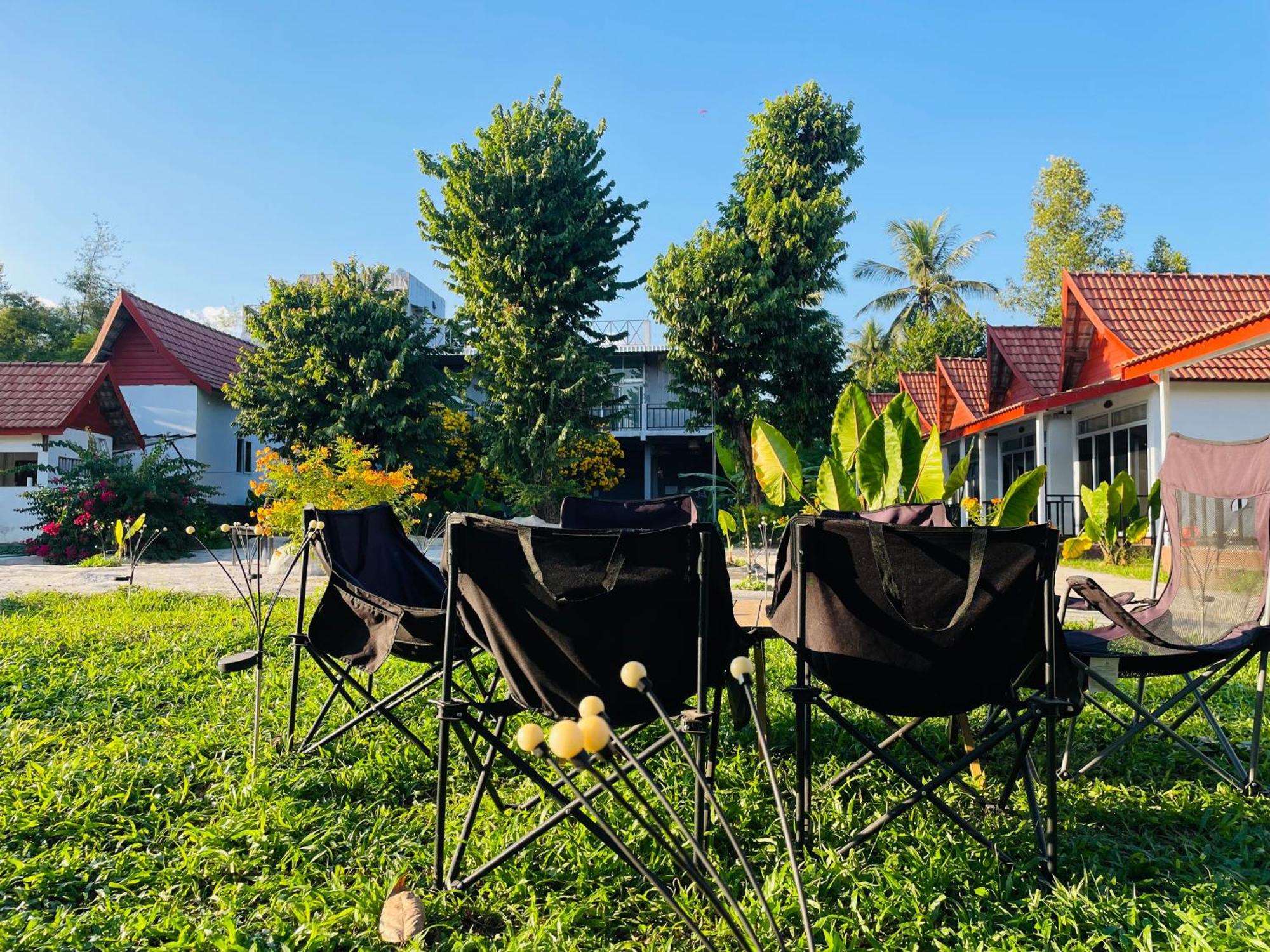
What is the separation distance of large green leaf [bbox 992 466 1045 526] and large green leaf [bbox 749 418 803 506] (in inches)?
56.6

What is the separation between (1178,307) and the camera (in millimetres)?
12000

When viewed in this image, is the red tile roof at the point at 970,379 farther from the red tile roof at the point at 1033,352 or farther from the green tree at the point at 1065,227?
the green tree at the point at 1065,227

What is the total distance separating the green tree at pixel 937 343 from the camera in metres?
21.9

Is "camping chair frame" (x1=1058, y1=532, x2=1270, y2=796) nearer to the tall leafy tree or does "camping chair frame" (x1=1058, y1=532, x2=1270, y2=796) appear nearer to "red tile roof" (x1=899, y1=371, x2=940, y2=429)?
the tall leafy tree

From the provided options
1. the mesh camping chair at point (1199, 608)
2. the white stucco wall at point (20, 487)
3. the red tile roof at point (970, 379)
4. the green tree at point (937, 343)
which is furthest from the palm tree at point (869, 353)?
the mesh camping chair at point (1199, 608)

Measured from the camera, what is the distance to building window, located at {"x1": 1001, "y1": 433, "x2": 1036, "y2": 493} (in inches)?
631

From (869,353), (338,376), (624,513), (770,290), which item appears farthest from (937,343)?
(624,513)

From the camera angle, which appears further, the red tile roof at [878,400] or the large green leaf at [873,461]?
the red tile roof at [878,400]

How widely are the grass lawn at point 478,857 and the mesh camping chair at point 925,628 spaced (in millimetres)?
177

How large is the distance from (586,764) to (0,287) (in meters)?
42.7

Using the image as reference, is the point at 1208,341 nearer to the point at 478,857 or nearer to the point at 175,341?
the point at 478,857

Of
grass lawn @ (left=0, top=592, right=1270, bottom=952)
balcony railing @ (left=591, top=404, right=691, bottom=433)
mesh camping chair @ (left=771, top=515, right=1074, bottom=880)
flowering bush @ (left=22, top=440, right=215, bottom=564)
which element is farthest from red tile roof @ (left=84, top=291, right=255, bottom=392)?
mesh camping chair @ (left=771, top=515, right=1074, bottom=880)

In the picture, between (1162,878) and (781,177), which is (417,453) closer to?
(781,177)

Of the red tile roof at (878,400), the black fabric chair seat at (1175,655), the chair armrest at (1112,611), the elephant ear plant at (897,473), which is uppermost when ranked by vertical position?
the red tile roof at (878,400)
